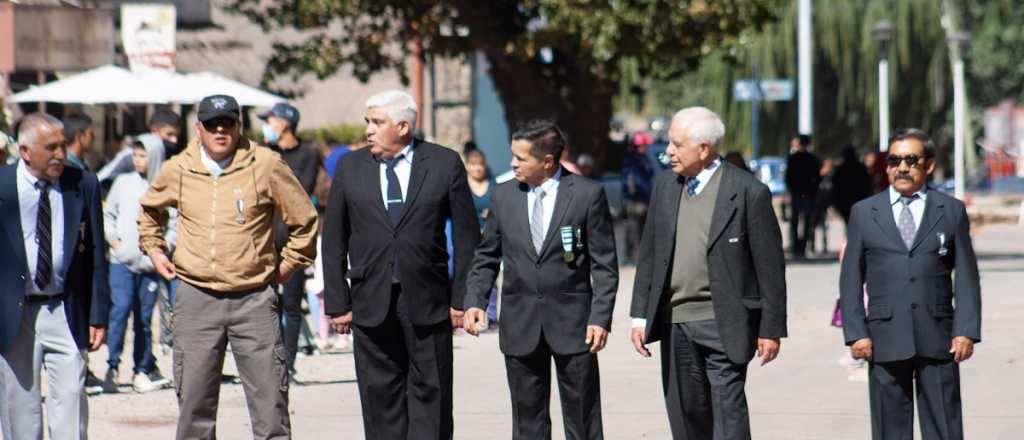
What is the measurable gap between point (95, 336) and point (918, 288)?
3.57 metres

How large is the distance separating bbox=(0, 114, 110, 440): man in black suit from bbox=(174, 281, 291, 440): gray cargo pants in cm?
45

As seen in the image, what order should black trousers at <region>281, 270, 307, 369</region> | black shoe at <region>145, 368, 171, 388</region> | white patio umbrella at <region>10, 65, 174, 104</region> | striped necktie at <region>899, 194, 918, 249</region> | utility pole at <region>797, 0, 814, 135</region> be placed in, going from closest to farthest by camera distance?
striped necktie at <region>899, 194, 918, 249</region>, black trousers at <region>281, 270, 307, 369</region>, black shoe at <region>145, 368, 171, 388</region>, white patio umbrella at <region>10, 65, 174, 104</region>, utility pole at <region>797, 0, 814, 135</region>

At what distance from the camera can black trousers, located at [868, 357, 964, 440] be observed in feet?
24.6

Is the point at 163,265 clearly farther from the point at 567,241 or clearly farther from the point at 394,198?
the point at 567,241

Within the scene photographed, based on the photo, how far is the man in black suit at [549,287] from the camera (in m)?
7.73

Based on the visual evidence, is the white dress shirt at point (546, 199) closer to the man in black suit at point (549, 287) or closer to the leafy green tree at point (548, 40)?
the man in black suit at point (549, 287)

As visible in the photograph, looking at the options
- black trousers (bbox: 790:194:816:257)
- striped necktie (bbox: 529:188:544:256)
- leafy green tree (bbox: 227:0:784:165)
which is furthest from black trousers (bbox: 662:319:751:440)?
black trousers (bbox: 790:194:816:257)

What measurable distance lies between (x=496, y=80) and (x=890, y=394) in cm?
1798

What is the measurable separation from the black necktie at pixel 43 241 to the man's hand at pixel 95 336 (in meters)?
0.32

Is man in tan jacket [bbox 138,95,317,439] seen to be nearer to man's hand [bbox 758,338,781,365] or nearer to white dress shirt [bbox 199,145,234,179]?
white dress shirt [bbox 199,145,234,179]

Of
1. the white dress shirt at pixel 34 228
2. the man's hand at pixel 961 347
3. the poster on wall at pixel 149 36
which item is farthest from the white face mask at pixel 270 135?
the poster on wall at pixel 149 36

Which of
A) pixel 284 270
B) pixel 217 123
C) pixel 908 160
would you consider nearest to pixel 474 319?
pixel 284 270

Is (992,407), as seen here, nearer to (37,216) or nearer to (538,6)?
(37,216)

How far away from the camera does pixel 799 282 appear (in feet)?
68.2
